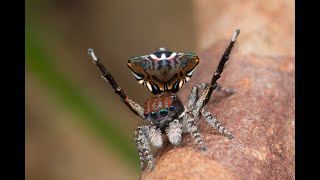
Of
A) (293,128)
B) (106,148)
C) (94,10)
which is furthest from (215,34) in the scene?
(94,10)

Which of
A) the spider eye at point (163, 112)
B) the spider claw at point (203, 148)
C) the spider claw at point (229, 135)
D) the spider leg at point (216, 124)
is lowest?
the spider claw at point (229, 135)

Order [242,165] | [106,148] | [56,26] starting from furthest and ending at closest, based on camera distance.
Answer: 1. [56,26]
2. [106,148]
3. [242,165]

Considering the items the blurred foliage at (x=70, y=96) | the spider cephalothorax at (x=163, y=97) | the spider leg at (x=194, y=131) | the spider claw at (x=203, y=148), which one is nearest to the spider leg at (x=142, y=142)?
the spider cephalothorax at (x=163, y=97)

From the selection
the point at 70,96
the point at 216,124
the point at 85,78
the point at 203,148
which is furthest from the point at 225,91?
the point at 85,78

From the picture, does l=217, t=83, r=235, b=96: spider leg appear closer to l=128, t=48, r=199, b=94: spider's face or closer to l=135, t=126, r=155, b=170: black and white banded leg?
l=128, t=48, r=199, b=94: spider's face

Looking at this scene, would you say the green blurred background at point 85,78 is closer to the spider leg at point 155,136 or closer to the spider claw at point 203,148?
the spider leg at point 155,136

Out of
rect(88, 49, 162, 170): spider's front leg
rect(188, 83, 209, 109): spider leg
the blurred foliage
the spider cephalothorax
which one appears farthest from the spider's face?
the blurred foliage

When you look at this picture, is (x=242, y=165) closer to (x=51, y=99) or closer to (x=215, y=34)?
(x=215, y=34)
